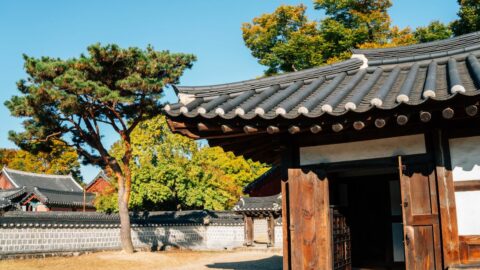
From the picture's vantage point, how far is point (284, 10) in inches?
1151

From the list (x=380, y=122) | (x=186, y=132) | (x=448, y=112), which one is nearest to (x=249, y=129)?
(x=186, y=132)

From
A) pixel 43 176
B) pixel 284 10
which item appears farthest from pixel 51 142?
pixel 43 176

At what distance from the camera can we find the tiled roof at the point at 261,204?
27220 millimetres

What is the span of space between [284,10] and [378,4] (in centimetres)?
601

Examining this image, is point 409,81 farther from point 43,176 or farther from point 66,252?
point 43,176

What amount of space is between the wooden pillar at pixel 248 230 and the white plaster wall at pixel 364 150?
904 inches

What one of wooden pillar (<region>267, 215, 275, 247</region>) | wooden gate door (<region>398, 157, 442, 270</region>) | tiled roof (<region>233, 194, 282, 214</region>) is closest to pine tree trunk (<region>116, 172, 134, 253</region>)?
tiled roof (<region>233, 194, 282, 214</region>)

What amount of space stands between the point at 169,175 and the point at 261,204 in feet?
20.8

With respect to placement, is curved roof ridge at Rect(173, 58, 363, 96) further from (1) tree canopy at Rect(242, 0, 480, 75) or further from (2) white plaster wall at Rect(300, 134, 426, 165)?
(1) tree canopy at Rect(242, 0, 480, 75)

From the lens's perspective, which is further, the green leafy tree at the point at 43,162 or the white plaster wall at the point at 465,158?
the green leafy tree at the point at 43,162

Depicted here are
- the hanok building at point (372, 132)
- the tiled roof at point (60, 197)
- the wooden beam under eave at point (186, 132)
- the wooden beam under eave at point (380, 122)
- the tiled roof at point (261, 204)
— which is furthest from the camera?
the tiled roof at point (60, 197)

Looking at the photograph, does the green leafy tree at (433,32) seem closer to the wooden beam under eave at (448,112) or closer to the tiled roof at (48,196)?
the wooden beam under eave at (448,112)

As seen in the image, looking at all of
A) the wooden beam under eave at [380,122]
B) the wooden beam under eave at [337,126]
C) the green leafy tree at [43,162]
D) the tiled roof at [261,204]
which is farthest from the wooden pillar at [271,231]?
the green leafy tree at [43,162]

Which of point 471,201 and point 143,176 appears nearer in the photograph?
point 471,201
